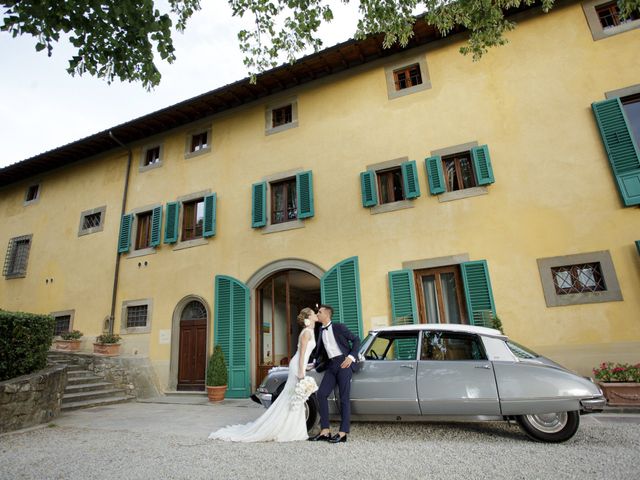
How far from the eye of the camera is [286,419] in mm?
4801

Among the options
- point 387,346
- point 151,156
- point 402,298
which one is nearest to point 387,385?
point 387,346

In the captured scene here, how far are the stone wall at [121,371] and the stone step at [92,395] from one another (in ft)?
1.00

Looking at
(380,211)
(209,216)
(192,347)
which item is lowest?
(192,347)

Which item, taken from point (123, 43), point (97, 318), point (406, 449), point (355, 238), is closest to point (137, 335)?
point (97, 318)

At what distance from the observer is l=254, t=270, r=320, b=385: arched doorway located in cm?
963

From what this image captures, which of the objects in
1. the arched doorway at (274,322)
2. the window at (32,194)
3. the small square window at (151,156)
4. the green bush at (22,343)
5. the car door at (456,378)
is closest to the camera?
the car door at (456,378)

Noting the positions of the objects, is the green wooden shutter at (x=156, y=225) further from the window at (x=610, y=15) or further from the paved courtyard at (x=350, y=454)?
the window at (x=610, y=15)

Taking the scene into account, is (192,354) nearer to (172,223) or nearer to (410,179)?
(172,223)

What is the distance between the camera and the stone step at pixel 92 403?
770 cm

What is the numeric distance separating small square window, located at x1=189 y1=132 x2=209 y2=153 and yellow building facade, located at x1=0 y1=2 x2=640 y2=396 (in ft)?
0.16

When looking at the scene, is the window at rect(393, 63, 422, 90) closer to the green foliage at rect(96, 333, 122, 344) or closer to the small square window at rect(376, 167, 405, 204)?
the small square window at rect(376, 167, 405, 204)

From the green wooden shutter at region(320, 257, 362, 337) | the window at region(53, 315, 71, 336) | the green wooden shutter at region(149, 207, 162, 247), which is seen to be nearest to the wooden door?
the green wooden shutter at region(149, 207, 162, 247)

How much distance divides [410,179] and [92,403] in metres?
8.68

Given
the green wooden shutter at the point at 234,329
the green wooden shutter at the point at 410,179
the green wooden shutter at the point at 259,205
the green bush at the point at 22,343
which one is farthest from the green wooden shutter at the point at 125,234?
the green wooden shutter at the point at 410,179
